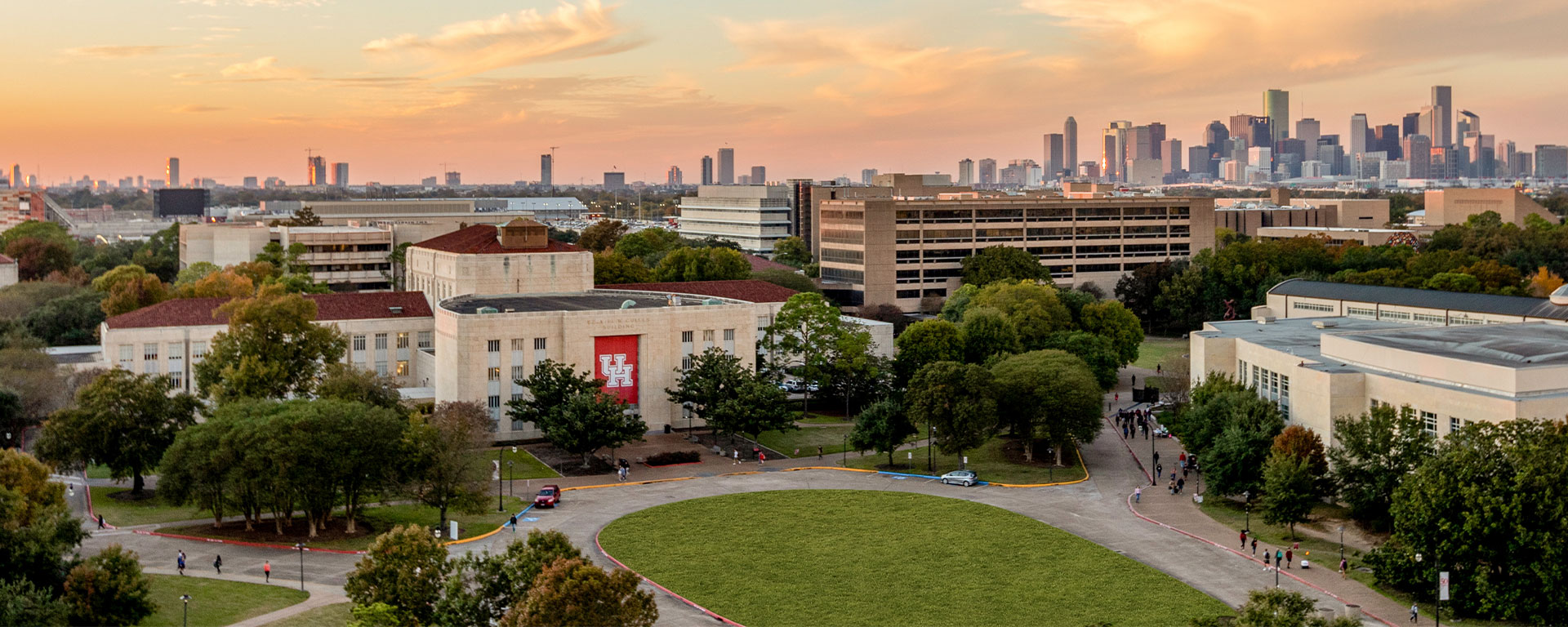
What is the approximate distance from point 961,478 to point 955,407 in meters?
4.52

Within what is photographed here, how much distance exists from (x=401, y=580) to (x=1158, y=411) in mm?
58078

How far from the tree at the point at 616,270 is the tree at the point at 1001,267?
114 feet

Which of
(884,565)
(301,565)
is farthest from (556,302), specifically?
(884,565)

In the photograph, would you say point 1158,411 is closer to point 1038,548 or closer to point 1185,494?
point 1185,494

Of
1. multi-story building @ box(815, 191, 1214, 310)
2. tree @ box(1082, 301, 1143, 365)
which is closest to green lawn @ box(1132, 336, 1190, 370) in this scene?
tree @ box(1082, 301, 1143, 365)

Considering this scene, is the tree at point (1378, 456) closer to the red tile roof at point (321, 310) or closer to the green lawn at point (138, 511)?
the green lawn at point (138, 511)

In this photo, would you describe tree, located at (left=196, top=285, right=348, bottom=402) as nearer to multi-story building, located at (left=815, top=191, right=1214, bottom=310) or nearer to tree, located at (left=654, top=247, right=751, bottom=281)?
tree, located at (left=654, top=247, right=751, bottom=281)

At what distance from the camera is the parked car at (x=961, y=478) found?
74312 mm

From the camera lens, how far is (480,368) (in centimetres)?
8338

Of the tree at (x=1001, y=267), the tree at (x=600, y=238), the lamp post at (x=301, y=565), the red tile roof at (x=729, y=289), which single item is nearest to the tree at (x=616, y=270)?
the red tile roof at (x=729, y=289)

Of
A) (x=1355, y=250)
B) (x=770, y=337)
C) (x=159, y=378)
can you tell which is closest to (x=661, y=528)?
(x=159, y=378)

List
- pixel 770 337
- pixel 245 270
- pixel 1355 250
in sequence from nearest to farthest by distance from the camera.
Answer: pixel 770 337 → pixel 245 270 → pixel 1355 250

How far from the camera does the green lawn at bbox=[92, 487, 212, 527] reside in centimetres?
6438

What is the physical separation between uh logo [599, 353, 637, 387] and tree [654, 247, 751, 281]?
4884 centimetres
